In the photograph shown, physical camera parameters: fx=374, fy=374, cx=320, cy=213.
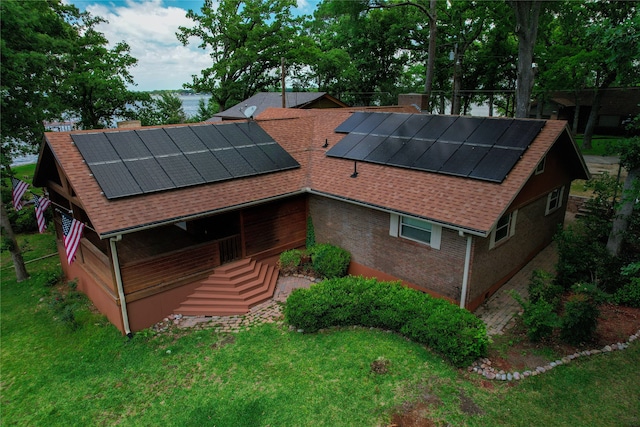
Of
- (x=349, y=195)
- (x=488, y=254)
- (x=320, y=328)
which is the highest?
(x=349, y=195)

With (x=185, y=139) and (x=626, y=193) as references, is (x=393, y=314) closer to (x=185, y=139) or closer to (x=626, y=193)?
(x=626, y=193)

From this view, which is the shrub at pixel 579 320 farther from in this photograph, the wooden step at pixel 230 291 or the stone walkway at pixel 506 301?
the wooden step at pixel 230 291

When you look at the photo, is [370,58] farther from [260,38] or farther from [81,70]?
[81,70]

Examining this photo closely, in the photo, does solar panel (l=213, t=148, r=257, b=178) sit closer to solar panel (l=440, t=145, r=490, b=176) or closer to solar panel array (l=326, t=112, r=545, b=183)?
solar panel array (l=326, t=112, r=545, b=183)

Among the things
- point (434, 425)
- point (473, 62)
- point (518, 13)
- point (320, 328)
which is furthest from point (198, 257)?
point (473, 62)

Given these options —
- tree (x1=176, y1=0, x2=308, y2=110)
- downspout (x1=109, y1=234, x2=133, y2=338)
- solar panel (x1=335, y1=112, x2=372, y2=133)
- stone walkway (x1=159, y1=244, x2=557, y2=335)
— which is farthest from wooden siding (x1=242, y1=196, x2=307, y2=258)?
tree (x1=176, y1=0, x2=308, y2=110)

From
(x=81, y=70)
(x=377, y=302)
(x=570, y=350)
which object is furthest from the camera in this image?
(x=81, y=70)

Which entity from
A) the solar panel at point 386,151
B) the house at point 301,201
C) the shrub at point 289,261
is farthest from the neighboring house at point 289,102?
the shrub at point 289,261
